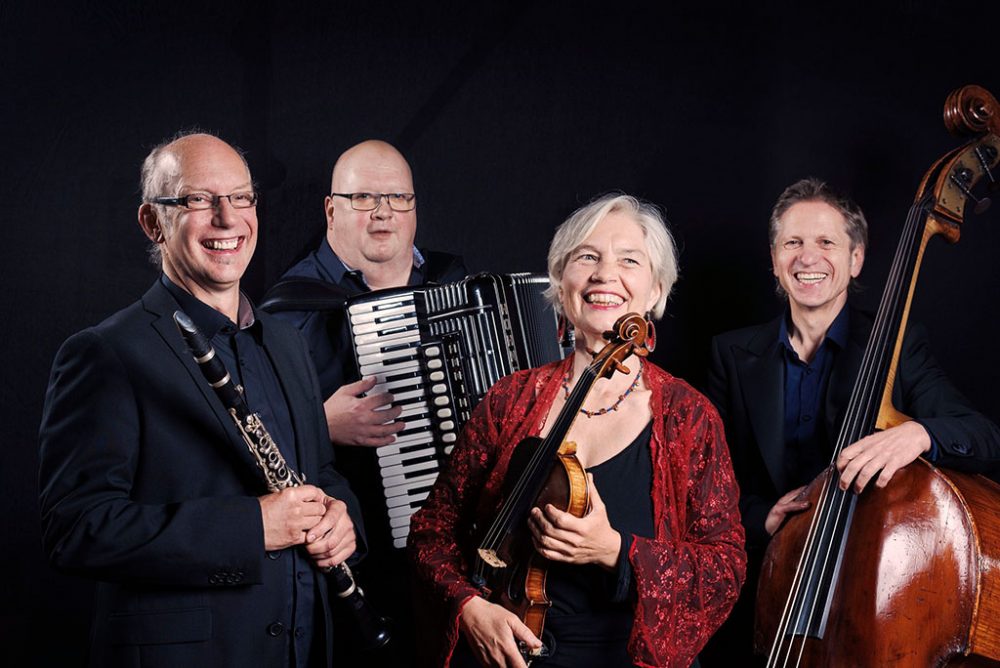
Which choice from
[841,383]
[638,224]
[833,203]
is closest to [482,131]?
[833,203]

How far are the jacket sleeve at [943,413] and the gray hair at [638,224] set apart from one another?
0.73 m

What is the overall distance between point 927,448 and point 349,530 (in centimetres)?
122

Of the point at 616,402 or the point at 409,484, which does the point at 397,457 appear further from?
the point at 616,402

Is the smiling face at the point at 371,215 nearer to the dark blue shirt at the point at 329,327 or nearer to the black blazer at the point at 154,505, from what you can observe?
the dark blue shirt at the point at 329,327

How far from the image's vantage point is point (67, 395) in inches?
70.6

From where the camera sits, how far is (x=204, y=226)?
1.98m

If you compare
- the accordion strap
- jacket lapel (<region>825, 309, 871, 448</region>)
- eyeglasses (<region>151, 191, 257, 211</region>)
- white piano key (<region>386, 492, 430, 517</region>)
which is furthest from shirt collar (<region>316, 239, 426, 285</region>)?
jacket lapel (<region>825, 309, 871, 448</region>)

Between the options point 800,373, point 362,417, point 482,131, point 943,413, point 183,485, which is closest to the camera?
point 183,485

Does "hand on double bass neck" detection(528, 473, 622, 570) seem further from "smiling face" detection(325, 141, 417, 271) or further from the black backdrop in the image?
the black backdrop

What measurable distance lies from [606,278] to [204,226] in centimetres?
77

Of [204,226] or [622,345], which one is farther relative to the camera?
[204,226]

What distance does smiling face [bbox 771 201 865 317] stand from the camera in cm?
262

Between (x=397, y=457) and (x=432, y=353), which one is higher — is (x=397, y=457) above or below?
below

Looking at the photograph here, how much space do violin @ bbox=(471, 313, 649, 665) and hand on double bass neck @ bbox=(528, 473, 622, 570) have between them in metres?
0.02
